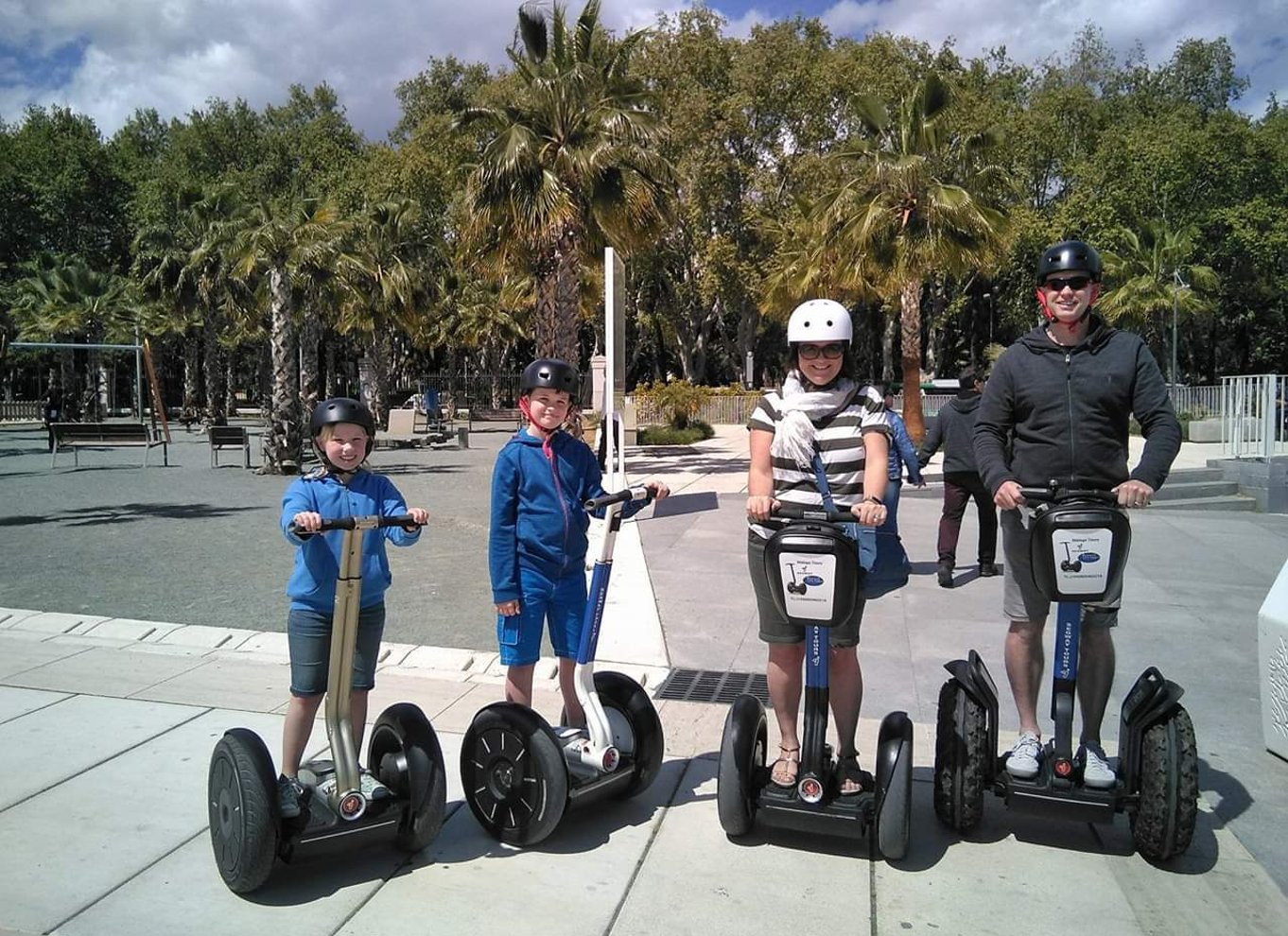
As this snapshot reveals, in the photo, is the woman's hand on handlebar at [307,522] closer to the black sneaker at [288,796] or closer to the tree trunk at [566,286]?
the black sneaker at [288,796]

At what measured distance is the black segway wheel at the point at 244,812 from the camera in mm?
3070

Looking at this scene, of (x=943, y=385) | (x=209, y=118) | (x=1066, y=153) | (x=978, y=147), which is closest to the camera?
(x=978, y=147)

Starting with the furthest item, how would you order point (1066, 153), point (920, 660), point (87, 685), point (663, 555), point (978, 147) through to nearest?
point (1066, 153)
point (978, 147)
point (663, 555)
point (920, 660)
point (87, 685)

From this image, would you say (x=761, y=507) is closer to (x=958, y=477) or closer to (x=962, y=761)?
(x=962, y=761)

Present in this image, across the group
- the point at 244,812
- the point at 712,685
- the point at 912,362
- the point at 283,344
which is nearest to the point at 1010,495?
the point at 712,685

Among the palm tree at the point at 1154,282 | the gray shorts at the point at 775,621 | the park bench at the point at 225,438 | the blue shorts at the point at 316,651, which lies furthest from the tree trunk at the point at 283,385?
the palm tree at the point at 1154,282

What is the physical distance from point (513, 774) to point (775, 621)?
1.11 metres

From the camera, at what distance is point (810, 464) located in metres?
3.44

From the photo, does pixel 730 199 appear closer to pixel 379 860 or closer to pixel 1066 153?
pixel 1066 153

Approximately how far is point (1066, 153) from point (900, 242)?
90.0ft

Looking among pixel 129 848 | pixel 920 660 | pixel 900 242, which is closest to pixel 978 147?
pixel 900 242

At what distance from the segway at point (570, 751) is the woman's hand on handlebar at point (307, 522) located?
3.22ft

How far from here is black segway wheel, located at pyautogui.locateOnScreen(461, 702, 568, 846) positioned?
3.44 m

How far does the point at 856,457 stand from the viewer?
3.45m
